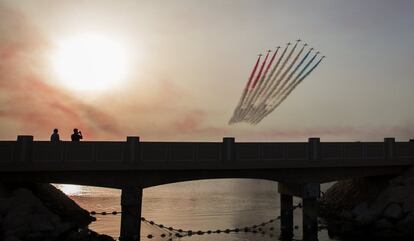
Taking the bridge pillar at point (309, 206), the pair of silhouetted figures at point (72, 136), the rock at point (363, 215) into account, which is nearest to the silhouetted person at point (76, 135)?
the pair of silhouetted figures at point (72, 136)

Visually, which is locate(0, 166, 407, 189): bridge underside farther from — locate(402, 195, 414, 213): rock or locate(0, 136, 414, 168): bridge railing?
locate(402, 195, 414, 213): rock

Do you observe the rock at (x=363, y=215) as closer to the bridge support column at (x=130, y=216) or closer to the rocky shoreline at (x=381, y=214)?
the rocky shoreline at (x=381, y=214)

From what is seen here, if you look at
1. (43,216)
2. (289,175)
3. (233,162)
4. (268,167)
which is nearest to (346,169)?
(289,175)

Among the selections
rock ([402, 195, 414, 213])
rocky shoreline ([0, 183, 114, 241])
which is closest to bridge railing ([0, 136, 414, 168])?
rocky shoreline ([0, 183, 114, 241])

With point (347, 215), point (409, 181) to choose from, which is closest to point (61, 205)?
point (347, 215)

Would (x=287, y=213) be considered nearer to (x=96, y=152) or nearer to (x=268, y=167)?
(x=268, y=167)
